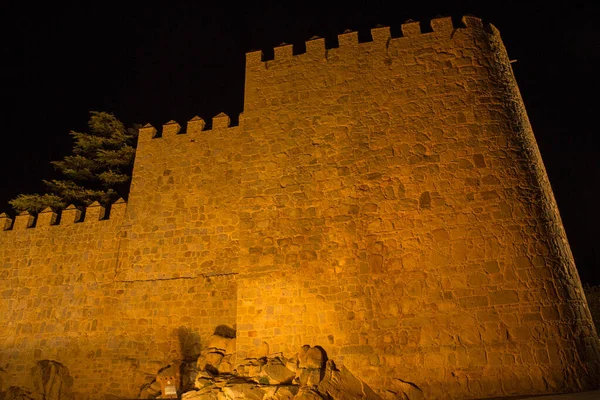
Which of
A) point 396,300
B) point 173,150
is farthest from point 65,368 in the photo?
point 396,300

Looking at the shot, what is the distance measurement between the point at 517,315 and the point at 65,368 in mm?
8516

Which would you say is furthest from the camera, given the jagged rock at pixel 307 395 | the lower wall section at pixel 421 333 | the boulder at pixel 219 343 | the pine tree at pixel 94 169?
the pine tree at pixel 94 169

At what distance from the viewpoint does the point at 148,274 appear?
28.9 feet

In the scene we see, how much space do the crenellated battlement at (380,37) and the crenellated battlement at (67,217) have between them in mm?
4611

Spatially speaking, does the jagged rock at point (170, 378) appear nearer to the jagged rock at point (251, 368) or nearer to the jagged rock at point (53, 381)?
the jagged rock at point (251, 368)

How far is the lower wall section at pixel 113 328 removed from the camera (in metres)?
8.09

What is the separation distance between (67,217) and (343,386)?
791cm

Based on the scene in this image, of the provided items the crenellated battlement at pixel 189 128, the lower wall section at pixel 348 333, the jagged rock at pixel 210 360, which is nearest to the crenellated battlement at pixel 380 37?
the crenellated battlement at pixel 189 128

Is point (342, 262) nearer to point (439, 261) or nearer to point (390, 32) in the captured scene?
point (439, 261)

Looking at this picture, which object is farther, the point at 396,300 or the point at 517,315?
the point at 396,300

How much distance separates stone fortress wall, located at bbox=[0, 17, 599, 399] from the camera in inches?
225

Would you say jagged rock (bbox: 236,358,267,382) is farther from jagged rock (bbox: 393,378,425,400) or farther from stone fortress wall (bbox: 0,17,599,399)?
jagged rock (bbox: 393,378,425,400)

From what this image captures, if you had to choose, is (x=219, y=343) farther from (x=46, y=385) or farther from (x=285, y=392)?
(x=46, y=385)

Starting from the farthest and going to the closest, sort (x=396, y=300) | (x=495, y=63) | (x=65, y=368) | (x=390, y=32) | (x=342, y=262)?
(x=65, y=368) → (x=390, y=32) → (x=495, y=63) → (x=342, y=262) → (x=396, y=300)
